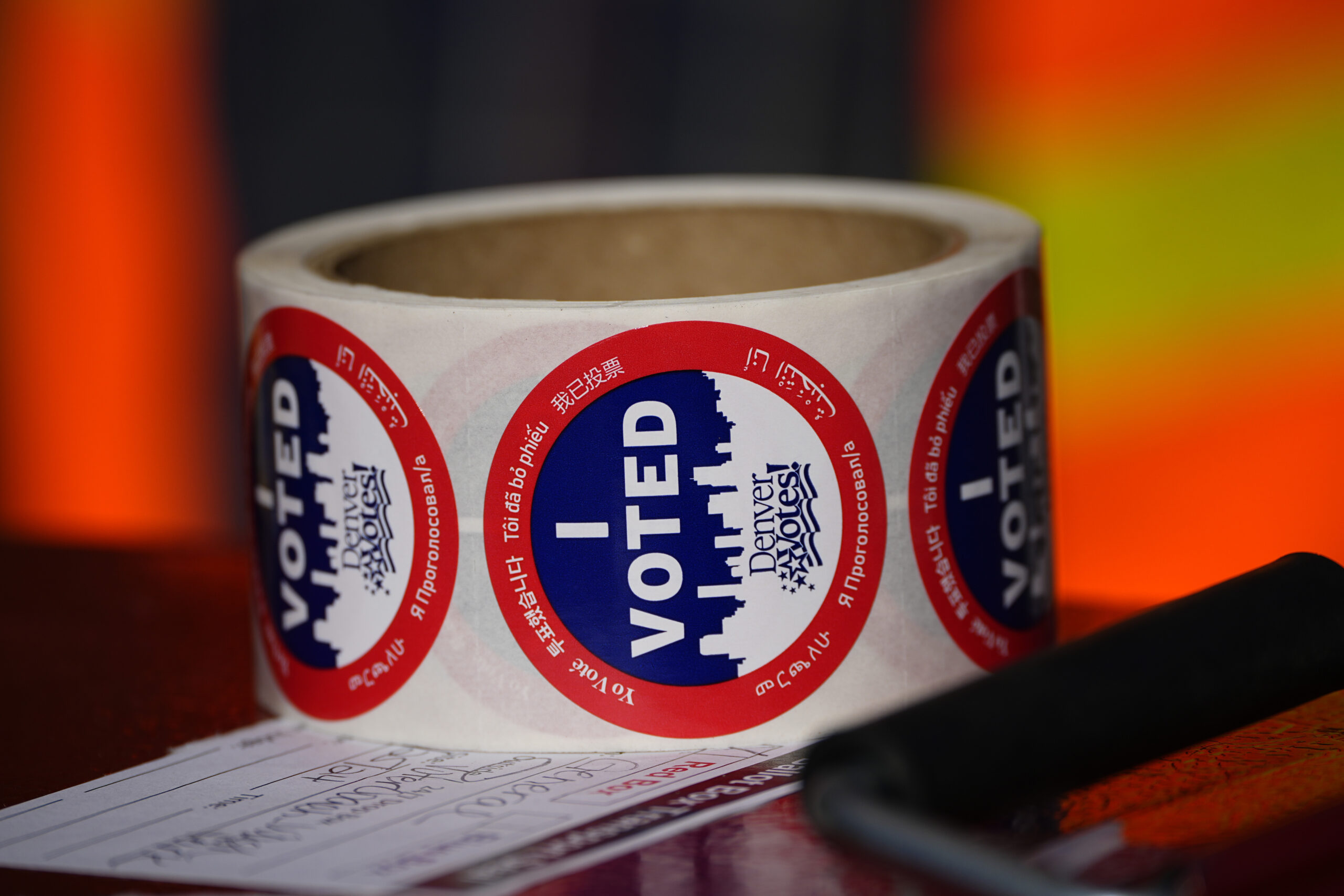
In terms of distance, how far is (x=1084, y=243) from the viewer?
1.43 metres

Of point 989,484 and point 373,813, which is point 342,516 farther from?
point 989,484

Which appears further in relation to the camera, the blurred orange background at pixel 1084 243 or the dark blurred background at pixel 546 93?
the dark blurred background at pixel 546 93

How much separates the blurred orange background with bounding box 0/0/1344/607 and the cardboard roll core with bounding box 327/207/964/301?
19.4 inches

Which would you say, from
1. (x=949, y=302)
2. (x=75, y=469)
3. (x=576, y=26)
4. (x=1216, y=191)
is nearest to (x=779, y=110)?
(x=576, y=26)

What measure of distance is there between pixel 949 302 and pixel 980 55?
960mm

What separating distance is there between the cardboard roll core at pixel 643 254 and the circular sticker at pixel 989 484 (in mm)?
138

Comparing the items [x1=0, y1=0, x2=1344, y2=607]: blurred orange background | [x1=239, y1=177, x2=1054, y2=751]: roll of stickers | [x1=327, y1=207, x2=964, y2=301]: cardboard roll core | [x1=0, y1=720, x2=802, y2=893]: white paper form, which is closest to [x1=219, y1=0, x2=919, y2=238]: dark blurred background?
[x1=0, y1=0, x2=1344, y2=607]: blurred orange background

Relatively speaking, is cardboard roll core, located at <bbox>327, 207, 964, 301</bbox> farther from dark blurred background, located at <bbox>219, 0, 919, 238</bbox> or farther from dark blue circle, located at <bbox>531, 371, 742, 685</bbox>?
dark blurred background, located at <bbox>219, 0, 919, 238</bbox>

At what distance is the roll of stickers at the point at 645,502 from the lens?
539 mm

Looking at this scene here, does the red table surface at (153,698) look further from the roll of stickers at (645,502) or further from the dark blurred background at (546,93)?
the dark blurred background at (546,93)

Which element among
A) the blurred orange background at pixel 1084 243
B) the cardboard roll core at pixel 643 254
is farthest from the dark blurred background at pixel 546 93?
the cardboard roll core at pixel 643 254

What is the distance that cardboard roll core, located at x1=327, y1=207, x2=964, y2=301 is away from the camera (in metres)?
0.74

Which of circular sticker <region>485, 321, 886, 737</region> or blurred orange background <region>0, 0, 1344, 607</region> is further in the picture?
blurred orange background <region>0, 0, 1344, 607</region>

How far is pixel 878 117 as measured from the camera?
4.97ft
